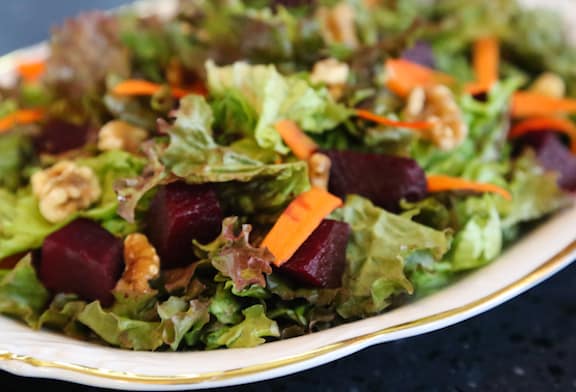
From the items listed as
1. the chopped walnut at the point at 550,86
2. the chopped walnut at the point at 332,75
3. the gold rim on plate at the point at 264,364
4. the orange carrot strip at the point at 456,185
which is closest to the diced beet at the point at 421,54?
the chopped walnut at the point at 332,75

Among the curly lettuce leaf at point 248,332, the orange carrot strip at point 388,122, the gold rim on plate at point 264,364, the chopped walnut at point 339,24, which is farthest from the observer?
the chopped walnut at point 339,24

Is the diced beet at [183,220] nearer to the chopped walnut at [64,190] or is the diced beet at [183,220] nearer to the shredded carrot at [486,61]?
the chopped walnut at [64,190]

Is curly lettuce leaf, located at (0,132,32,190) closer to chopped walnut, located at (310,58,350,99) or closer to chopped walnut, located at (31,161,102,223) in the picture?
chopped walnut, located at (31,161,102,223)

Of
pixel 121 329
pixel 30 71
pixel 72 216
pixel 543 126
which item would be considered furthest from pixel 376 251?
pixel 30 71

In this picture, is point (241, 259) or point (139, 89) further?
point (139, 89)

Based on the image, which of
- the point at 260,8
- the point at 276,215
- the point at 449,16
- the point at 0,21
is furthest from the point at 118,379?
the point at 0,21

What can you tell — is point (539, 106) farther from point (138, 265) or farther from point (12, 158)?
point (12, 158)

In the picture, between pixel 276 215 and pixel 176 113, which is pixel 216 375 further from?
pixel 176 113
